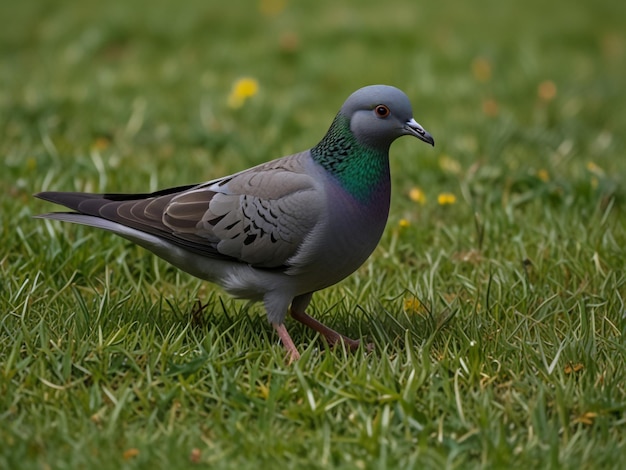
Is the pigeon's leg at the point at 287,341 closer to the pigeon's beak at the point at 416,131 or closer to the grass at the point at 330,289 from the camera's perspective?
the grass at the point at 330,289

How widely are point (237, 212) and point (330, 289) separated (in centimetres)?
A: 85

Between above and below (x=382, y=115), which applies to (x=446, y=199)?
below

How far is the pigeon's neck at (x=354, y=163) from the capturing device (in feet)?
12.3

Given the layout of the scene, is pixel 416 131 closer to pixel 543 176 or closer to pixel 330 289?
pixel 330 289

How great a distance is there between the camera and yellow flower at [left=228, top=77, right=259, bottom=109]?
6609mm

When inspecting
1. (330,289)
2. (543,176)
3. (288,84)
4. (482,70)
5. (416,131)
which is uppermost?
(416,131)

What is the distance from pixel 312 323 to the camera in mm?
3982

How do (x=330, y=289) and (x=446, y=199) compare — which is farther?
(x=446, y=199)

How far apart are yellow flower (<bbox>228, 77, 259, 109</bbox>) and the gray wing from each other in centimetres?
267

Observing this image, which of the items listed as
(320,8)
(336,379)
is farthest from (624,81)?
(336,379)

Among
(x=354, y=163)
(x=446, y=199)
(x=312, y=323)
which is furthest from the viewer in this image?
(x=446, y=199)

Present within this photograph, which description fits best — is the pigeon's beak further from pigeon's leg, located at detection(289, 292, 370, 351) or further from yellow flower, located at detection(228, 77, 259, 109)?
yellow flower, located at detection(228, 77, 259, 109)

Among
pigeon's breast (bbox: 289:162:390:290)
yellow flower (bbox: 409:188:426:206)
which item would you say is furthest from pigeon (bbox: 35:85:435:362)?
yellow flower (bbox: 409:188:426:206)

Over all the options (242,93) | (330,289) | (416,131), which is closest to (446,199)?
(330,289)
